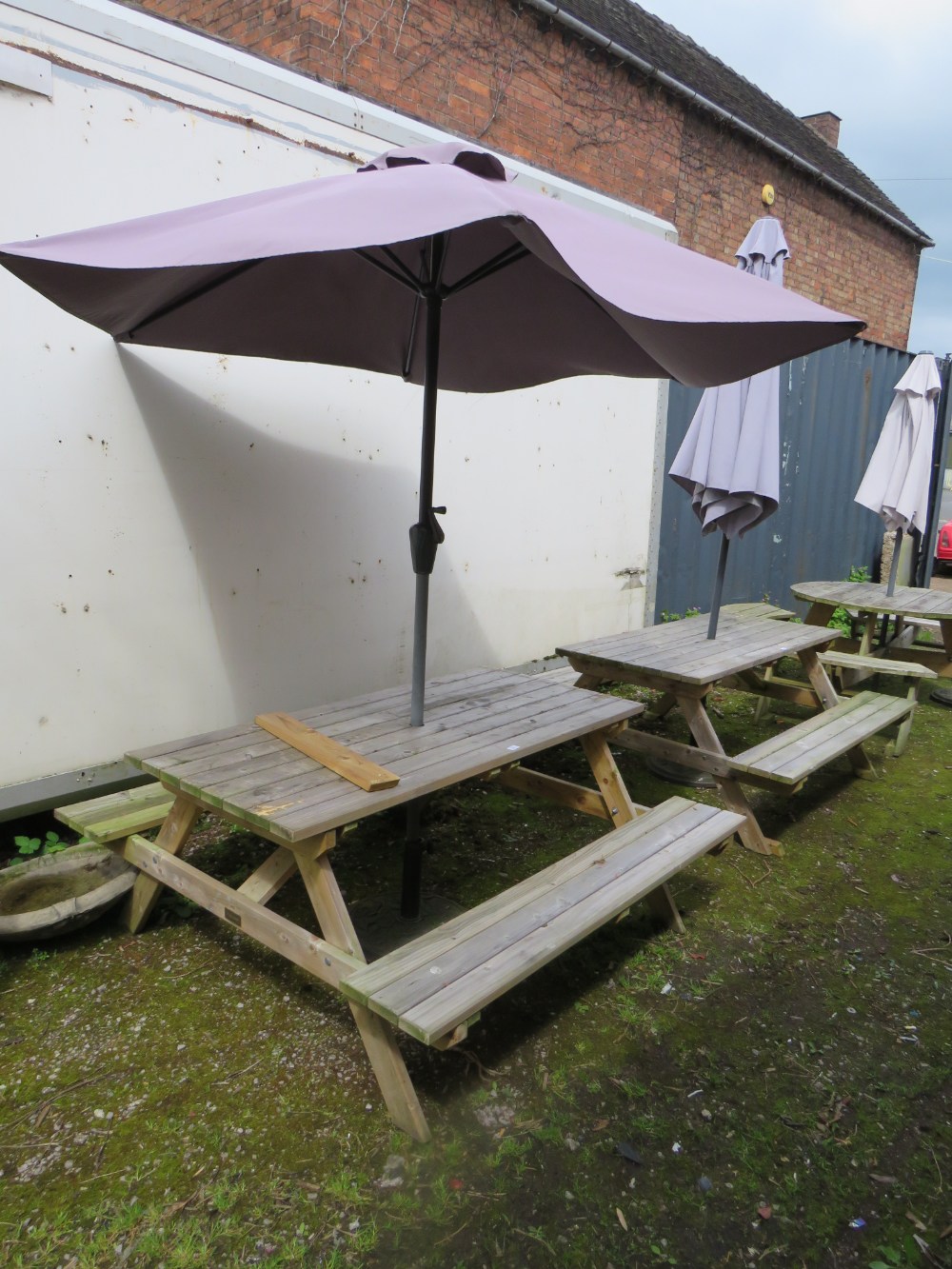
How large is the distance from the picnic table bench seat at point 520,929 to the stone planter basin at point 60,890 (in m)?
1.16

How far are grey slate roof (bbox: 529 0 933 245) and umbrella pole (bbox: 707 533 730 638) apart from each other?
539 centimetres

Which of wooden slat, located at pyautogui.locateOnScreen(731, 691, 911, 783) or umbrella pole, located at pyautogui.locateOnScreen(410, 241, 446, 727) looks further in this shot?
A: wooden slat, located at pyautogui.locateOnScreen(731, 691, 911, 783)

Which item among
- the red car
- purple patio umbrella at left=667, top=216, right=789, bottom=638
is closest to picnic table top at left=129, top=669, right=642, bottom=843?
purple patio umbrella at left=667, top=216, right=789, bottom=638

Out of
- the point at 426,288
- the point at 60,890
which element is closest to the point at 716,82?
the point at 426,288

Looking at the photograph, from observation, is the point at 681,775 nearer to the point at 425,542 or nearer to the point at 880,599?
the point at 425,542

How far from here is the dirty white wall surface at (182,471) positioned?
270 centimetres

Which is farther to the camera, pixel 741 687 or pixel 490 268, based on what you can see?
pixel 741 687

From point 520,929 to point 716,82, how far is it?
37.8ft

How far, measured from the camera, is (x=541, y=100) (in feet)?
22.8

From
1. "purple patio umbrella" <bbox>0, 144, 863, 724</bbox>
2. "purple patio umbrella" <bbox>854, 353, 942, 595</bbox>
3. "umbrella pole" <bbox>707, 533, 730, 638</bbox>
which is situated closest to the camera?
"purple patio umbrella" <bbox>0, 144, 863, 724</bbox>

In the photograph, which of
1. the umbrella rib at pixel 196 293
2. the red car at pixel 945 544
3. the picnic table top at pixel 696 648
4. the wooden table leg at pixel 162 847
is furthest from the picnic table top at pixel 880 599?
the red car at pixel 945 544

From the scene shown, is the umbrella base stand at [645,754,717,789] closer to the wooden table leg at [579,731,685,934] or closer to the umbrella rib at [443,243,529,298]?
the wooden table leg at [579,731,685,934]

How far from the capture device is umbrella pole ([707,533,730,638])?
12.9ft

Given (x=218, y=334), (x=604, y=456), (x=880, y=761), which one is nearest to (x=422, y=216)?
(x=218, y=334)
